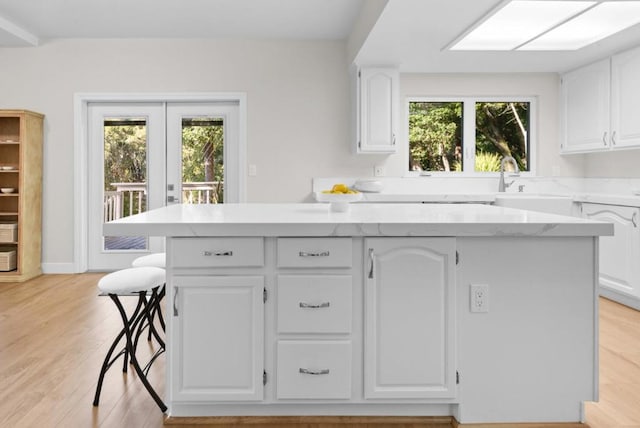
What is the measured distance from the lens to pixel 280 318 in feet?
6.55

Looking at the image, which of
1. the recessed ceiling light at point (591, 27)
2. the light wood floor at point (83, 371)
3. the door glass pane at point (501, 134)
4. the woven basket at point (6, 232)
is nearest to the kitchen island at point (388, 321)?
the light wood floor at point (83, 371)

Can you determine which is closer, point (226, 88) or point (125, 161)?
point (226, 88)

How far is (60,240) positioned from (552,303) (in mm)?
5036

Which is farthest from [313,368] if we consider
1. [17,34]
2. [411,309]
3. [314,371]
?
[17,34]

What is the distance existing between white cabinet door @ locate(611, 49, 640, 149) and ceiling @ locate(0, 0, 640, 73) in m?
0.12

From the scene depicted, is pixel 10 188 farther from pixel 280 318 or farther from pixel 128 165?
pixel 280 318

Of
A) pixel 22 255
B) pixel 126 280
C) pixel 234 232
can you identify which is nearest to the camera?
pixel 234 232

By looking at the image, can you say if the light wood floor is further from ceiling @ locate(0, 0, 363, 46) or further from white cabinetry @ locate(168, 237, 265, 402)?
ceiling @ locate(0, 0, 363, 46)

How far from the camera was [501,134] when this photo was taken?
550 centimetres

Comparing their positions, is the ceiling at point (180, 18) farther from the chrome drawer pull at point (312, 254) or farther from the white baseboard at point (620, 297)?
the white baseboard at point (620, 297)

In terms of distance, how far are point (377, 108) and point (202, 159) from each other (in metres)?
1.99

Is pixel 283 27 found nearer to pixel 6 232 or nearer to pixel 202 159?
pixel 202 159

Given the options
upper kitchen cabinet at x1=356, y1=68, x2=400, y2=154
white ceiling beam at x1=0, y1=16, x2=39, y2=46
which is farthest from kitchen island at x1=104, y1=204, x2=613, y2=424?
white ceiling beam at x1=0, y1=16, x2=39, y2=46

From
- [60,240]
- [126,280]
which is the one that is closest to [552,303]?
[126,280]
